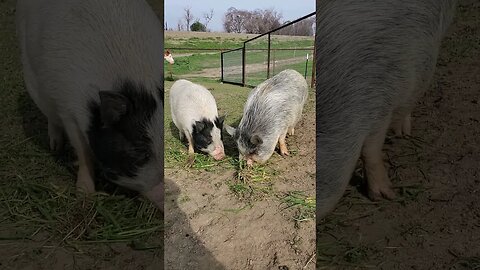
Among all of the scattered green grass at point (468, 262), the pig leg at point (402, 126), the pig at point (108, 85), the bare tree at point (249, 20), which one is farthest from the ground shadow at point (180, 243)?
the scattered green grass at point (468, 262)

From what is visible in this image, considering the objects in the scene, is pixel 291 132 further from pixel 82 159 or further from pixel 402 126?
pixel 82 159

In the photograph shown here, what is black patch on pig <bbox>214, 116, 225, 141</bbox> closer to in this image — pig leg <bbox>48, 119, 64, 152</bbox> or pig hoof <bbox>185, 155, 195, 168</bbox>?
pig hoof <bbox>185, 155, 195, 168</bbox>

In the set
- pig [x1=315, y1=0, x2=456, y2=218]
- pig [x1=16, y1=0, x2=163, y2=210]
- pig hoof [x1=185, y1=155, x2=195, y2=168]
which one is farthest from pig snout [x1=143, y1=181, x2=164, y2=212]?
pig [x1=315, y1=0, x2=456, y2=218]

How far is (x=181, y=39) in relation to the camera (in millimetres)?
1063

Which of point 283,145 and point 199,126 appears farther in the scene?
point 283,145

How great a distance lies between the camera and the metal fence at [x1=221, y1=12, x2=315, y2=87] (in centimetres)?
107

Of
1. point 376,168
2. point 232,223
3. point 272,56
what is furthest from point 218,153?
point 376,168

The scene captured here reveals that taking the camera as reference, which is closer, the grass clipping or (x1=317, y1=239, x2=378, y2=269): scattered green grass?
the grass clipping

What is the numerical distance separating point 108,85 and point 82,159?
0.96 feet

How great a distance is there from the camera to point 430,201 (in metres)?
1.30

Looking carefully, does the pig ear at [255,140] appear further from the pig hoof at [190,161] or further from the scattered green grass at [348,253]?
the scattered green grass at [348,253]

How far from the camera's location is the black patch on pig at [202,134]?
1.01 m

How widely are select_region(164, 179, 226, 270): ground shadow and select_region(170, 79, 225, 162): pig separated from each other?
0.12 m

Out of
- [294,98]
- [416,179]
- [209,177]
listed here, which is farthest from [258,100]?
[416,179]
